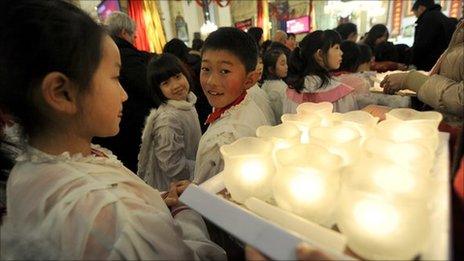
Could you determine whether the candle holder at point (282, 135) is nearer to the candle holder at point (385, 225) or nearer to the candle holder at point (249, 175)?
the candle holder at point (249, 175)

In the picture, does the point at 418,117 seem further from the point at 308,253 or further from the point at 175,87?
the point at 175,87

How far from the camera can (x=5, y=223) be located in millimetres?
831

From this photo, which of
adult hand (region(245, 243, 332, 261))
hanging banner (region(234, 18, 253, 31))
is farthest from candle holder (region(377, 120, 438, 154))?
hanging banner (region(234, 18, 253, 31))

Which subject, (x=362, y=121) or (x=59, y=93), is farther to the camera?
(x=362, y=121)

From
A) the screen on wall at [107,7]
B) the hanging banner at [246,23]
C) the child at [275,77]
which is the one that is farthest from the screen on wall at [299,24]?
the child at [275,77]

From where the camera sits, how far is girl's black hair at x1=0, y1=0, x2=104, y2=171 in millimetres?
758

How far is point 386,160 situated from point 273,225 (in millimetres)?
306

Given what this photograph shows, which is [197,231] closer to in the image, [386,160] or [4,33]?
[386,160]

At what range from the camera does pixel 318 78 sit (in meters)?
2.55

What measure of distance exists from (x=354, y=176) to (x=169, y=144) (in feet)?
5.33

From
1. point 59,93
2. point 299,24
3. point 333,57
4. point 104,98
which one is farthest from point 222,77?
point 299,24

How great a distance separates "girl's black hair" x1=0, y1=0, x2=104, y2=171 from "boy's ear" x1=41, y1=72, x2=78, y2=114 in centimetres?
2

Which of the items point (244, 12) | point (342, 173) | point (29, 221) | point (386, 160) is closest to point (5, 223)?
point (29, 221)

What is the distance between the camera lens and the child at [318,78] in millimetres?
2502
